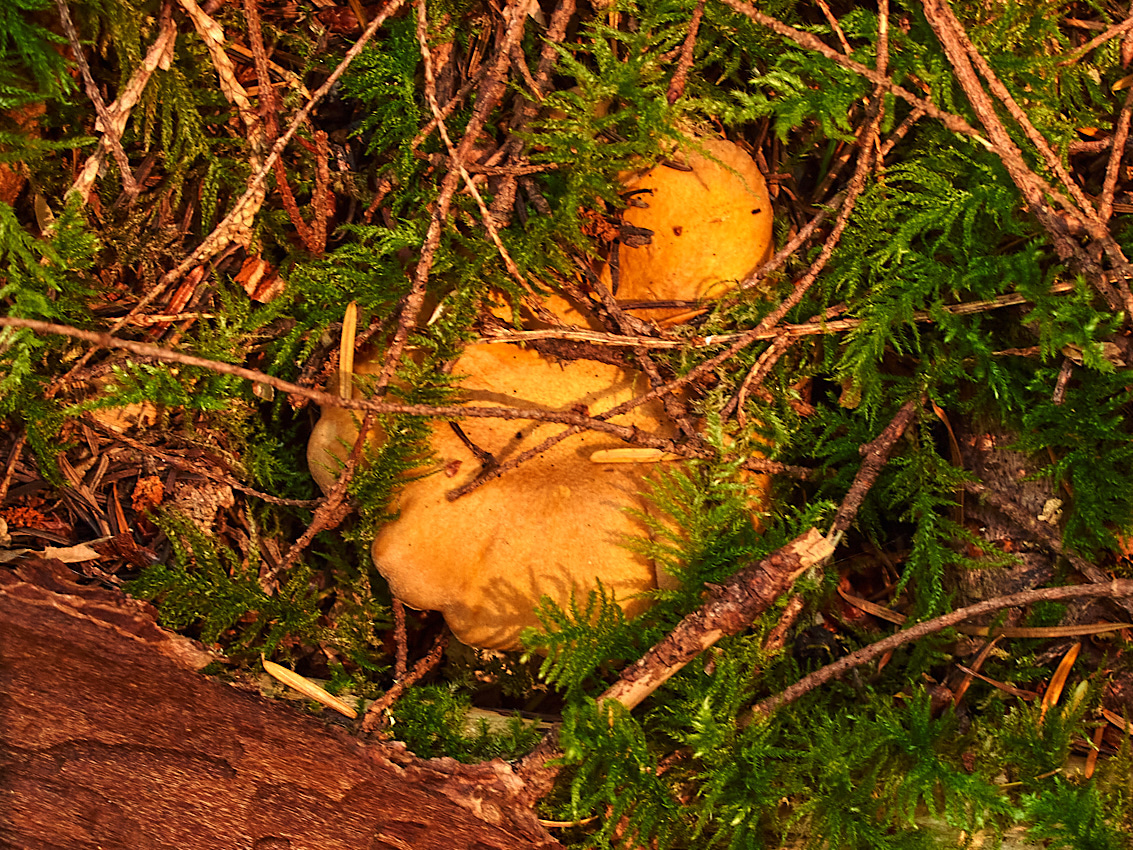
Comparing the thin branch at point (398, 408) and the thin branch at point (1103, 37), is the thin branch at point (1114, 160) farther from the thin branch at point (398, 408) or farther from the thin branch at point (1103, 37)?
the thin branch at point (398, 408)

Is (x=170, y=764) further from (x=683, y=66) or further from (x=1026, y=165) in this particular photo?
(x=1026, y=165)

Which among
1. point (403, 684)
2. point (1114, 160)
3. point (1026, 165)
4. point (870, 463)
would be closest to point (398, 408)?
point (403, 684)

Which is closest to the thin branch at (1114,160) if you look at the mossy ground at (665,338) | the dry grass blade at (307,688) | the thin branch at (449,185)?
the mossy ground at (665,338)

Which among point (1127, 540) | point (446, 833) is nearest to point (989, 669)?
point (1127, 540)

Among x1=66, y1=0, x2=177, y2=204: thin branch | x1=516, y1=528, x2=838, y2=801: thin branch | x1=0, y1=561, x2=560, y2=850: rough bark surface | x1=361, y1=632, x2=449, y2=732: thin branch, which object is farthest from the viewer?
x1=66, y1=0, x2=177, y2=204: thin branch

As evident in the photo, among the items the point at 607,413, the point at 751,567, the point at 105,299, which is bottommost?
the point at 751,567

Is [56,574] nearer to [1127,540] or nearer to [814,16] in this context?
[814,16]

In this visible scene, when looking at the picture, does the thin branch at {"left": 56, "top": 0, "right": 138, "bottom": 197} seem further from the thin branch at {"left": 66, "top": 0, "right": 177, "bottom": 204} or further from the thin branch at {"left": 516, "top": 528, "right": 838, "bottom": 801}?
the thin branch at {"left": 516, "top": 528, "right": 838, "bottom": 801}

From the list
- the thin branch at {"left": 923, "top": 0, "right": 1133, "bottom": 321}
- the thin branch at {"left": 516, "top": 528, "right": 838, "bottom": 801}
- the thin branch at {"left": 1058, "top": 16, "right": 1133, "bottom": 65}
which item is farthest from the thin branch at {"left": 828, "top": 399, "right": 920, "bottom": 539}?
the thin branch at {"left": 1058, "top": 16, "right": 1133, "bottom": 65}
